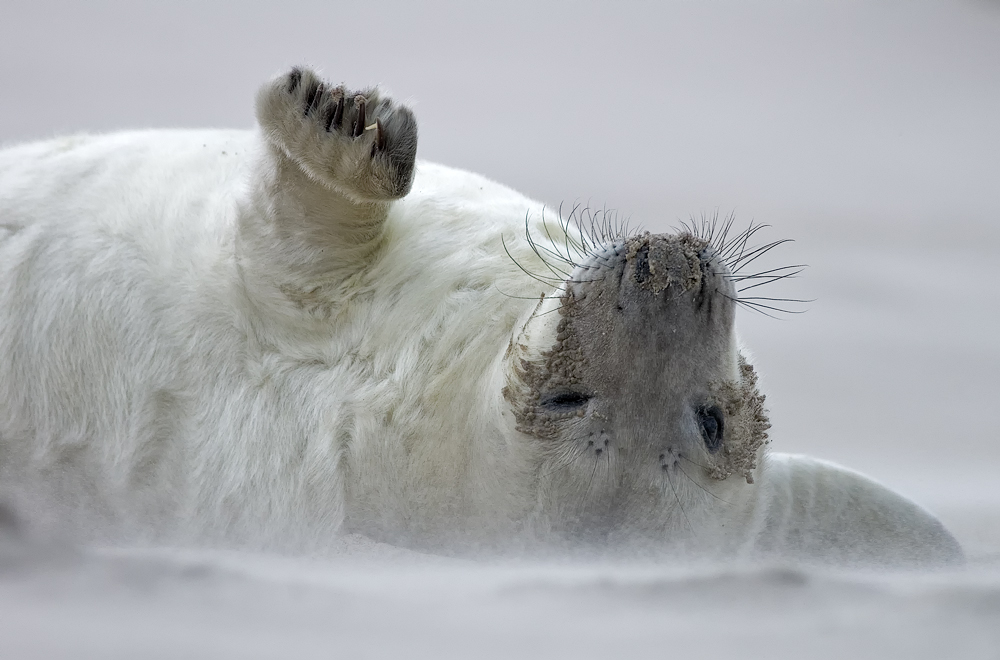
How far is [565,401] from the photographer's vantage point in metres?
1.27

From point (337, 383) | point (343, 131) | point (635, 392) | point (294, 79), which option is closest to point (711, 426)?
point (635, 392)

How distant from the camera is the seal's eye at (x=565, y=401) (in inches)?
49.5

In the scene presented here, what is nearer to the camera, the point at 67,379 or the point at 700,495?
the point at 700,495

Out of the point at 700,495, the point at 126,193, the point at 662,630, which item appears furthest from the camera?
the point at 126,193

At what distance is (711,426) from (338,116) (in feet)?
2.26

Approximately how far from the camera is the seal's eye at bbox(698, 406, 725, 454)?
1288mm

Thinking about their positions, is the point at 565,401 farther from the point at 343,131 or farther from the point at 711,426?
the point at 343,131

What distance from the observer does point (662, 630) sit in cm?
91

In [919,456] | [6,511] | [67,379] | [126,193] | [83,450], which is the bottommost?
[6,511]

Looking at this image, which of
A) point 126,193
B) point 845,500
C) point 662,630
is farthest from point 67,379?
point 845,500

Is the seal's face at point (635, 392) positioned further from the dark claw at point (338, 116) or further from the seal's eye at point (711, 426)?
the dark claw at point (338, 116)

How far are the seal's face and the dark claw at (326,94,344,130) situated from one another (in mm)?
399

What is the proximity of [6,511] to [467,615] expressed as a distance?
908mm

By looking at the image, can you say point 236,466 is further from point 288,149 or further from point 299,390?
point 288,149
